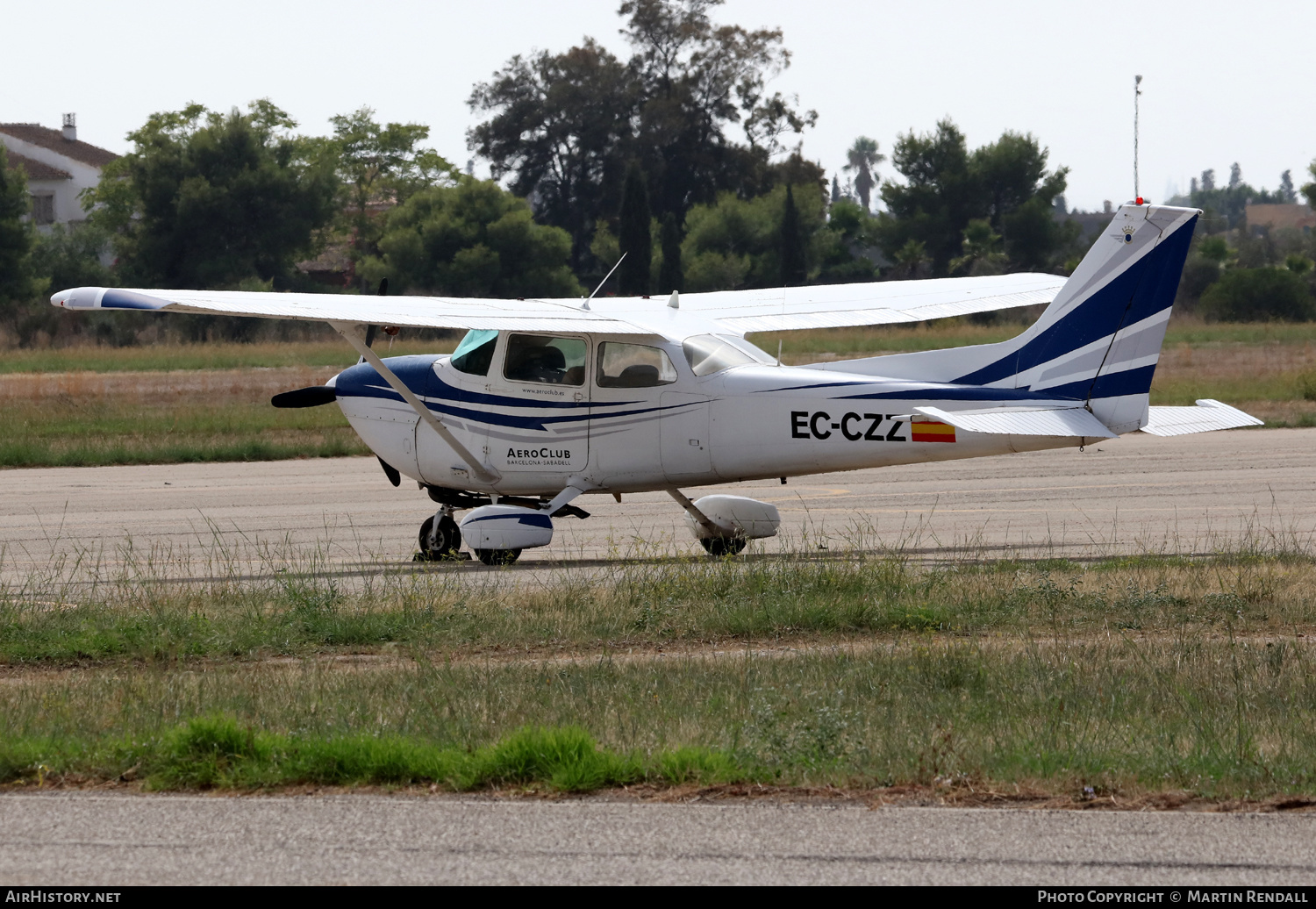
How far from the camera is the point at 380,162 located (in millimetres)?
91750

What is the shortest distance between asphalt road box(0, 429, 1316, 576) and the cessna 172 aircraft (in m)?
0.72

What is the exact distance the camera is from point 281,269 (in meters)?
71.8

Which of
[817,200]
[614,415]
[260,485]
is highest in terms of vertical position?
[817,200]

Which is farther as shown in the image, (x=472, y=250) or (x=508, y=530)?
(x=472, y=250)

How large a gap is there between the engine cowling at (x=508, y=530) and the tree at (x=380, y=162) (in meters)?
79.4

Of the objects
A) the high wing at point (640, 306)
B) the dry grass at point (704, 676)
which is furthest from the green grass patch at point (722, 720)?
the high wing at point (640, 306)

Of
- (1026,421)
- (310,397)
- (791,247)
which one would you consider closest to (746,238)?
(791,247)

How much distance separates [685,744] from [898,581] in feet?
14.6

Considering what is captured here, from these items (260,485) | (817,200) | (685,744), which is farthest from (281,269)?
(685,744)

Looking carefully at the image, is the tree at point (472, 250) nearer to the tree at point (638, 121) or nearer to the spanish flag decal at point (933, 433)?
the tree at point (638, 121)

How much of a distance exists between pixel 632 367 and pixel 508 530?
5.89ft

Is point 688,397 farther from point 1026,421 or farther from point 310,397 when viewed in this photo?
point 310,397
